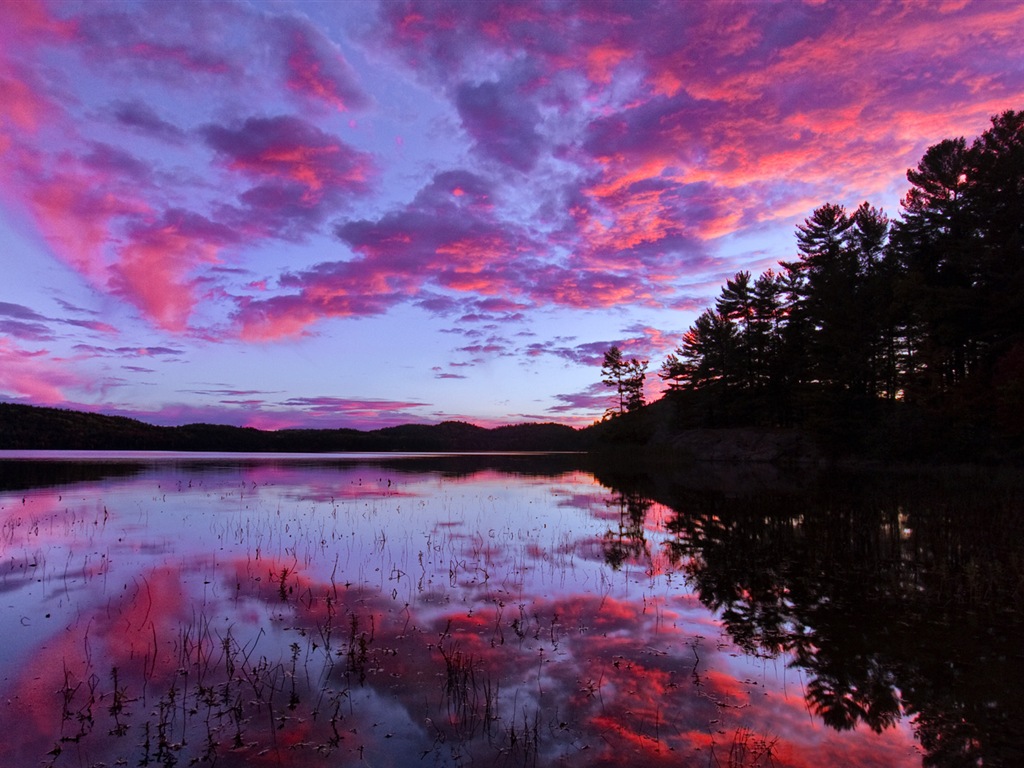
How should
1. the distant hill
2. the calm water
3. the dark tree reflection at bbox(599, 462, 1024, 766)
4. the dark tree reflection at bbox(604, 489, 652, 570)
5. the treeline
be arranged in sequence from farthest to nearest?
the distant hill
the treeline
the dark tree reflection at bbox(604, 489, 652, 570)
the dark tree reflection at bbox(599, 462, 1024, 766)
the calm water

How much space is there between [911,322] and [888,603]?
44.1 meters

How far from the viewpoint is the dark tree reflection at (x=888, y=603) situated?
20.6ft

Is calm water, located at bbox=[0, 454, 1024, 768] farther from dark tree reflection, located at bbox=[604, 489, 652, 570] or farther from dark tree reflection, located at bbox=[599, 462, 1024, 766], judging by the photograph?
dark tree reflection, located at bbox=[604, 489, 652, 570]

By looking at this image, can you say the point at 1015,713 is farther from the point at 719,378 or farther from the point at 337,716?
the point at 719,378

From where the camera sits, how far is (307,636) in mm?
8648

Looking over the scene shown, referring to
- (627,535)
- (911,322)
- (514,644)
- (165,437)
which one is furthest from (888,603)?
(165,437)

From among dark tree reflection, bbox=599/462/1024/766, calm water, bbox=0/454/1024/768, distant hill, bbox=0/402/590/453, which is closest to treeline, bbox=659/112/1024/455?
dark tree reflection, bbox=599/462/1024/766

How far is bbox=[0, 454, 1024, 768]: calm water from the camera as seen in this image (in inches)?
221

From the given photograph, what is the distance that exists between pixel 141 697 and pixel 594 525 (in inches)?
628

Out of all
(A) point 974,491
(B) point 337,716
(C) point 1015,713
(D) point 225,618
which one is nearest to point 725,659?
(C) point 1015,713

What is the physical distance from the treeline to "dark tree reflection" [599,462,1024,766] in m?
18.7

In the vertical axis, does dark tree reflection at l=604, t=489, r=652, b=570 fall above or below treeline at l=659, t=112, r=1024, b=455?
below

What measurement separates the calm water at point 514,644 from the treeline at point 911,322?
77.7 ft

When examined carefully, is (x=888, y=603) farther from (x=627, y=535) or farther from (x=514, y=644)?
(x=627, y=535)
